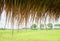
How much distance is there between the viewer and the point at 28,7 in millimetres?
324

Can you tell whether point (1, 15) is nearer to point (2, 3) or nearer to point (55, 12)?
point (2, 3)

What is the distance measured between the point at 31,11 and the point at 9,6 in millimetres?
52

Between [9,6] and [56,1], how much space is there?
0.11 m

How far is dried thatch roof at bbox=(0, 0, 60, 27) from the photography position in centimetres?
31

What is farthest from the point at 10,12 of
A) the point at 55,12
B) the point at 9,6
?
the point at 55,12

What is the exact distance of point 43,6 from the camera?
334mm

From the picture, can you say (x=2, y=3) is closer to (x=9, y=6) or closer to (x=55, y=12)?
(x=9, y=6)

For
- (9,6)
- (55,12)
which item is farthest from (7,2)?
(55,12)

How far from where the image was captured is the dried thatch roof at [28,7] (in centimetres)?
31

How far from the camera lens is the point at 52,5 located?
1.10 ft

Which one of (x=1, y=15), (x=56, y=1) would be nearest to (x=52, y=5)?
(x=56, y=1)

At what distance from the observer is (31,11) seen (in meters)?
0.33

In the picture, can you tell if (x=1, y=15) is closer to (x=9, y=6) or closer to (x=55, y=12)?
(x=9, y=6)

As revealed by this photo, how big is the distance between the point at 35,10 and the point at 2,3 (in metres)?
0.08
